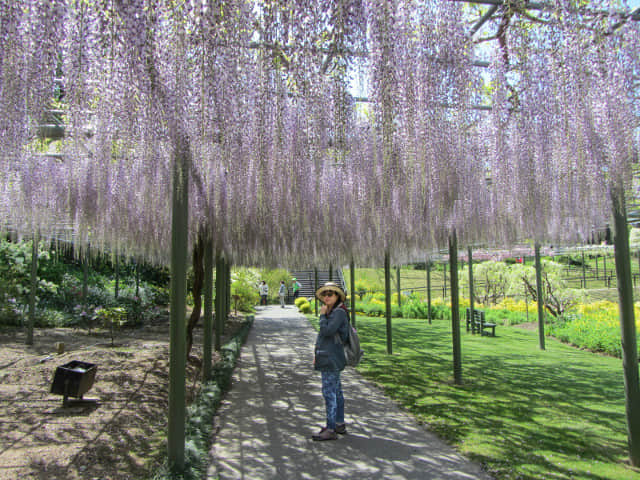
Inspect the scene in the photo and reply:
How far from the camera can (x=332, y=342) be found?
402cm

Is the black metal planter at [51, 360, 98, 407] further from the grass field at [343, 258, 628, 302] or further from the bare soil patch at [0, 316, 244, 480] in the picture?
the grass field at [343, 258, 628, 302]

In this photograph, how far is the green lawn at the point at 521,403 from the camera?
3.56 m

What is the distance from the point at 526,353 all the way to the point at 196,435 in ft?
27.7

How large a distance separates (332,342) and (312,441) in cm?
97

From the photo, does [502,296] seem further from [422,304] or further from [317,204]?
[317,204]

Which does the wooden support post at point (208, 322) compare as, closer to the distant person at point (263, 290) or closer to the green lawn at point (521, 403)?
the green lawn at point (521, 403)

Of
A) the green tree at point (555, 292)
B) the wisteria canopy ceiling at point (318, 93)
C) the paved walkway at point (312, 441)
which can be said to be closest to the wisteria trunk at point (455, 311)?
the wisteria canopy ceiling at point (318, 93)

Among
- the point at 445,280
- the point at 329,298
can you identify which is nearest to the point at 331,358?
the point at 329,298

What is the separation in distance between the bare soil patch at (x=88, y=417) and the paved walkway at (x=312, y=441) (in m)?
0.68

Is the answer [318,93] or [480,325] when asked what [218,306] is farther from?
[480,325]

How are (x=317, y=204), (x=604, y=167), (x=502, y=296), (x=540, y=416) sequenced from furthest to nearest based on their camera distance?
(x=502, y=296) → (x=317, y=204) → (x=540, y=416) → (x=604, y=167)

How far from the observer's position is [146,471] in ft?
10.7

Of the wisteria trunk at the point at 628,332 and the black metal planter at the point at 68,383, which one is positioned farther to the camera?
the black metal planter at the point at 68,383

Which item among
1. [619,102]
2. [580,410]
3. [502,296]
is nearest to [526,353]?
[580,410]
